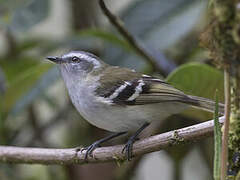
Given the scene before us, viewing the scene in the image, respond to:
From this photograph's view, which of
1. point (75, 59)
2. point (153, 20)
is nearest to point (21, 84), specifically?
point (75, 59)

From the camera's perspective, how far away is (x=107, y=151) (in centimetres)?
153

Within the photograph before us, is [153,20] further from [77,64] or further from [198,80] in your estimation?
[198,80]

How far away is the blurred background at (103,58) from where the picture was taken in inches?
85.7

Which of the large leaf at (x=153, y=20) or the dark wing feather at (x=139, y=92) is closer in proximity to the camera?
the dark wing feather at (x=139, y=92)

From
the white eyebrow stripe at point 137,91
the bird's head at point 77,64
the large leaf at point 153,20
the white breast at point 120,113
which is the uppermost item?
the large leaf at point 153,20

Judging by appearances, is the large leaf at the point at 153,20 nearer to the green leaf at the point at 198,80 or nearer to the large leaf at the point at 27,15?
the large leaf at the point at 27,15

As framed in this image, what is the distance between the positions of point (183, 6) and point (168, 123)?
654mm

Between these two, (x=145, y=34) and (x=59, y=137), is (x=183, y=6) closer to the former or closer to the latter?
(x=145, y=34)

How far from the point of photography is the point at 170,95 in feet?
5.55

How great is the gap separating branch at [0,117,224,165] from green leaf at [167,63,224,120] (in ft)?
1.22

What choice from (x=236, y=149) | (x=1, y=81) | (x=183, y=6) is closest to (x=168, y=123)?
(x=183, y=6)

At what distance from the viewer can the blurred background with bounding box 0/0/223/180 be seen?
218 cm

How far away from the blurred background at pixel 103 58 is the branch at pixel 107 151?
0.29 meters

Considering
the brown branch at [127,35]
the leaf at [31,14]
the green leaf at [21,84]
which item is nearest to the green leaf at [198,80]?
the brown branch at [127,35]
